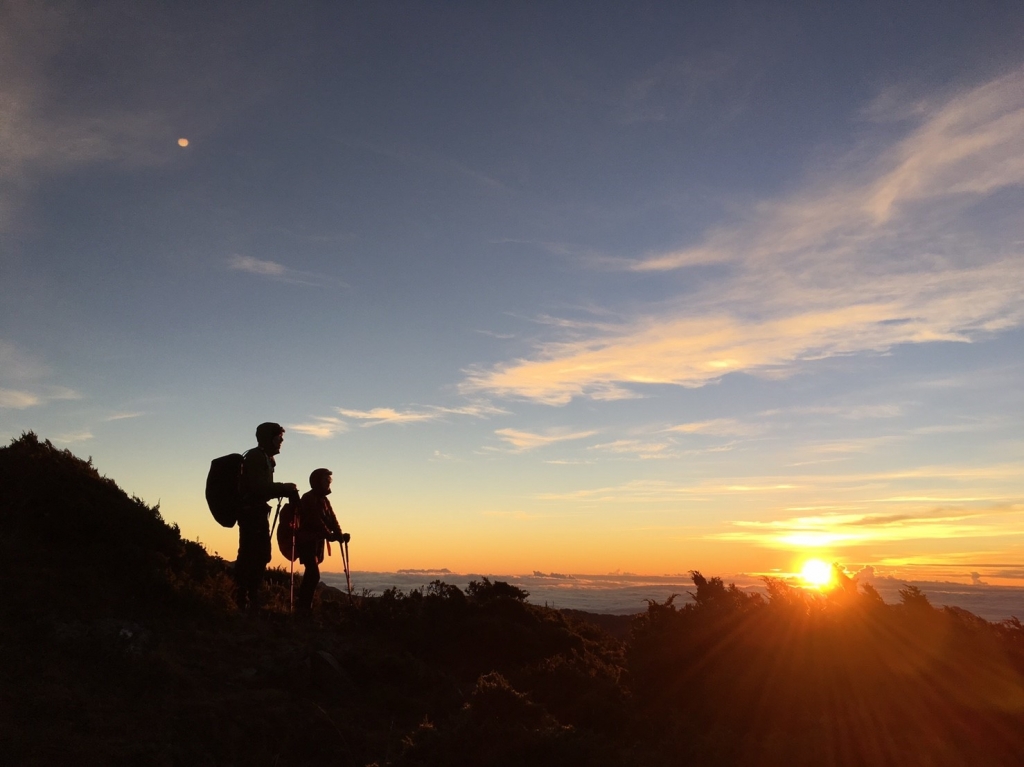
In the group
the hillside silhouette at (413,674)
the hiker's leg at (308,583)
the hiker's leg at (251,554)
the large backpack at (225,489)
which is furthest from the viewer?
the hiker's leg at (308,583)

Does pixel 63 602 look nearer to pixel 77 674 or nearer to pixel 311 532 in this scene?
pixel 77 674

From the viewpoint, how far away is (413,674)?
1052cm

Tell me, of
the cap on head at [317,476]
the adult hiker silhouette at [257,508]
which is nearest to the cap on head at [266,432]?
the adult hiker silhouette at [257,508]

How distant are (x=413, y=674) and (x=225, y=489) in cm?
427

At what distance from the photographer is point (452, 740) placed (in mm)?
5250

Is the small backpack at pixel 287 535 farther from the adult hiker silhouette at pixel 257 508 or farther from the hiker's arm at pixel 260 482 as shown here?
the hiker's arm at pixel 260 482

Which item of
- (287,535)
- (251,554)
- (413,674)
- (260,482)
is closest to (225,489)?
(260,482)

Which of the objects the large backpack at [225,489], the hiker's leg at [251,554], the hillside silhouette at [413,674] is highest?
the large backpack at [225,489]

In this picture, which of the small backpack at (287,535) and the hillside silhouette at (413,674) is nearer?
the hillside silhouette at (413,674)

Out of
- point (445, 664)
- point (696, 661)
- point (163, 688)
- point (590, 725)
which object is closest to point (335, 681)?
point (163, 688)

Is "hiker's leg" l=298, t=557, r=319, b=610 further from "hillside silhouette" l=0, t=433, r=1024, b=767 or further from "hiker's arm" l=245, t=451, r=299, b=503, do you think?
"hiker's arm" l=245, t=451, r=299, b=503

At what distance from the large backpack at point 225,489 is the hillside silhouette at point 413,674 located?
98 cm

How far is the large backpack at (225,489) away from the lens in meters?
11.3

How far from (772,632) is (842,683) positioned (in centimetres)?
87
